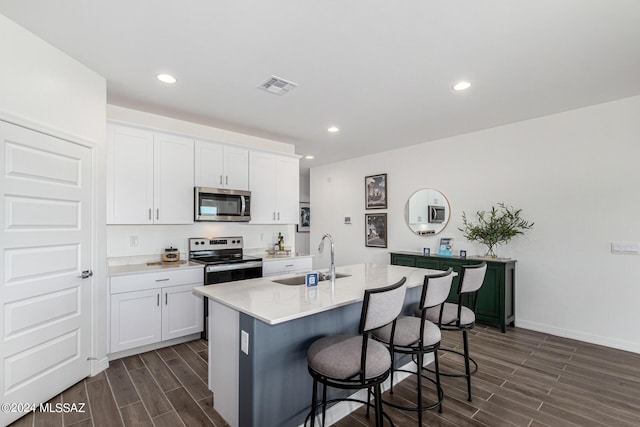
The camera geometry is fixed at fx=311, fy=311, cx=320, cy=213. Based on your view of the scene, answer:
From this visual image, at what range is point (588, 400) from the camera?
7.99 feet

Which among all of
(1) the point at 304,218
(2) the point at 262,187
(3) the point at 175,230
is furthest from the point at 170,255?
(1) the point at 304,218

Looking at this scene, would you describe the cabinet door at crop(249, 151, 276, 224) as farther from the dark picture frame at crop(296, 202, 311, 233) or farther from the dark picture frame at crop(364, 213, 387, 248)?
the dark picture frame at crop(296, 202, 311, 233)

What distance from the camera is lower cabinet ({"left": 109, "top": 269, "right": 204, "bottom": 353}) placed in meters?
3.10

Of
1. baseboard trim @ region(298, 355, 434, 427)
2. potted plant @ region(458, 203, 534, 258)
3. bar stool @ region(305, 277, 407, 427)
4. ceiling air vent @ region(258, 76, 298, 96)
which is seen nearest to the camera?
bar stool @ region(305, 277, 407, 427)

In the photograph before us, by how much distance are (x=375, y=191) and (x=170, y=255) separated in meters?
3.69

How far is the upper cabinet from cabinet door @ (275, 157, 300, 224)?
4.42 feet

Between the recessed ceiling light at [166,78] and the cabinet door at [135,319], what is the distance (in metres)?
2.12

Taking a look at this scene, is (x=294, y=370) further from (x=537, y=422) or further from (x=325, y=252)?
(x=325, y=252)

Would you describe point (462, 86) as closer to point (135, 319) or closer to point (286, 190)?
point (286, 190)

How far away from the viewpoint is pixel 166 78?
2842mm

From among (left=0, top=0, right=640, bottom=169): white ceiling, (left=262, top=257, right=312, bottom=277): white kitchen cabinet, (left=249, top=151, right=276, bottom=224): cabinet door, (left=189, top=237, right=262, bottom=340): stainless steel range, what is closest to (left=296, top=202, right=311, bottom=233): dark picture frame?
(left=262, top=257, right=312, bottom=277): white kitchen cabinet

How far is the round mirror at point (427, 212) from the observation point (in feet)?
16.3

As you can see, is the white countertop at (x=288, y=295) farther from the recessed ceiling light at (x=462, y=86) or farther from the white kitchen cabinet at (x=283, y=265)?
the recessed ceiling light at (x=462, y=86)

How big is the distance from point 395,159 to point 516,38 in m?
3.40
